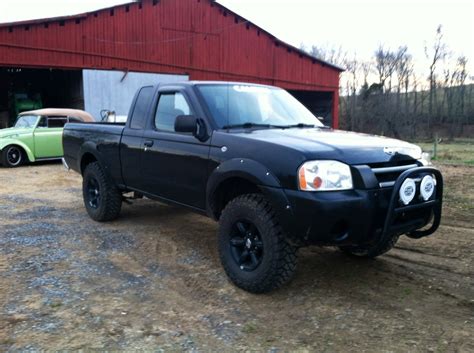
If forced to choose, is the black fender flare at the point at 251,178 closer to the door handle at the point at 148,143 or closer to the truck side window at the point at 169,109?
the truck side window at the point at 169,109

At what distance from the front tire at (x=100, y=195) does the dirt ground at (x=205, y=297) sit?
0.29 meters

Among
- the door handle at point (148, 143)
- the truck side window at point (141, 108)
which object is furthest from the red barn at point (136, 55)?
the door handle at point (148, 143)

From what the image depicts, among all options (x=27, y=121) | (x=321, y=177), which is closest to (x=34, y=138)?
(x=27, y=121)

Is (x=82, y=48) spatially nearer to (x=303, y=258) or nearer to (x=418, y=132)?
(x=303, y=258)

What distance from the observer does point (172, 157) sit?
5.00m

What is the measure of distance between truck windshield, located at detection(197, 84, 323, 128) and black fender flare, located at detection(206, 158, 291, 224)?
57 centimetres

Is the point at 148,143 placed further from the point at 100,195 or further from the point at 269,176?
the point at 269,176

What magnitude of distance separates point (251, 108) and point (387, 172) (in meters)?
1.70

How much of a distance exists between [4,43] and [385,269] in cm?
1640

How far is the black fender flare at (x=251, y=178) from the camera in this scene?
12.3 ft

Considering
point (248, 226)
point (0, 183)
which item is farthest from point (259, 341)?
point (0, 183)

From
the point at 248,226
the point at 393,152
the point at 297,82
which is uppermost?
the point at 297,82

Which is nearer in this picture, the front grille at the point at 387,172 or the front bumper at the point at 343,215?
the front bumper at the point at 343,215

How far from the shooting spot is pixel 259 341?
332 cm
